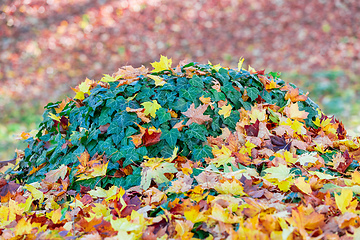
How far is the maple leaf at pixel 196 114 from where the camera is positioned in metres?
1.95

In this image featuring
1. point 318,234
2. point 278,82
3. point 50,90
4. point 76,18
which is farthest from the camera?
Result: point 76,18

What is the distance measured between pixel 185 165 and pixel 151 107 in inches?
18.0

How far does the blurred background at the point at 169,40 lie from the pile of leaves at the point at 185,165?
156 inches

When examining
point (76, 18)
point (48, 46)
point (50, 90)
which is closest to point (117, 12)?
point (76, 18)

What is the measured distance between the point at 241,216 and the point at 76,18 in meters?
7.58

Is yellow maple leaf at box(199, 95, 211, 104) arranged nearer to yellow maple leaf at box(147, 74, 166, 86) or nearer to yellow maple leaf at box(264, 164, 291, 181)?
yellow maple leaf at box(147, 74, 166, 86)

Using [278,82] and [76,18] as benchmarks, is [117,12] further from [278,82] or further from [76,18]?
[278,82]

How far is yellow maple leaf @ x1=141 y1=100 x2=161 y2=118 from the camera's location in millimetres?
1968

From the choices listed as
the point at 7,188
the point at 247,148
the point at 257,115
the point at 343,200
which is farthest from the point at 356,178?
the point at 7,188

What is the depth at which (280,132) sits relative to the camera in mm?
2012

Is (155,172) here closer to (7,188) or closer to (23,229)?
(23,229)

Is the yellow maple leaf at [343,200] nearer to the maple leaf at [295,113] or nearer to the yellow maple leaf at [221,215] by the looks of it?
the yellow maple leaf at [221,215]

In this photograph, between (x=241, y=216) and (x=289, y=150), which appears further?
(x=289, y=150)

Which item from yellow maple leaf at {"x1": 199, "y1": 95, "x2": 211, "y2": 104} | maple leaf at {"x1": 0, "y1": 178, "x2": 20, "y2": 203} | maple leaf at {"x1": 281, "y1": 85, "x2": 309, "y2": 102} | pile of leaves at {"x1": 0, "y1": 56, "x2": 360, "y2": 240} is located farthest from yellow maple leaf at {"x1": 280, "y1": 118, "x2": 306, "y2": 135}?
maple leaf at {"x1": 0, "y1": 178, "x2": 20, "y2": 203}
